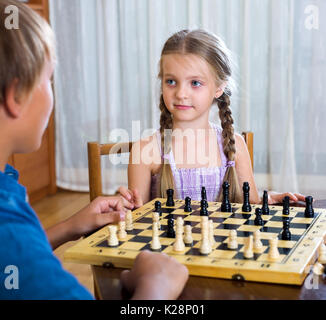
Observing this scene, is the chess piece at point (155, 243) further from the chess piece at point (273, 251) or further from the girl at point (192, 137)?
the girl at point (192, 137)

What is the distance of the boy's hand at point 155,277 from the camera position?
0.86 m

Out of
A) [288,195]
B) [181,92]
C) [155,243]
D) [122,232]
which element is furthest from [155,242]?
[181,92]

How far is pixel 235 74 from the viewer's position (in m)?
3.70

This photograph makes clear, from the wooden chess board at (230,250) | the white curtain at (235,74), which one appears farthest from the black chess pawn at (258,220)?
the white curtain at (235,74)

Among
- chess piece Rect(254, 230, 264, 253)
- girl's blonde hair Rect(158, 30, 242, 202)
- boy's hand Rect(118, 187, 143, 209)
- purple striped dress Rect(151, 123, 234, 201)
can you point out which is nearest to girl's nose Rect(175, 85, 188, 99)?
girl's blonde hair Rect(158, 30, 242, 202)

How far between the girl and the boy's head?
86cm

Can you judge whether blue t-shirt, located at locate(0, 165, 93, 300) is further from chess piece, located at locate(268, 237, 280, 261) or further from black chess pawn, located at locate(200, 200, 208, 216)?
black chess pawn, located at locate(200, 200, 208, 216)

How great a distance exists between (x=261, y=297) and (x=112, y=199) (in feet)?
2.15

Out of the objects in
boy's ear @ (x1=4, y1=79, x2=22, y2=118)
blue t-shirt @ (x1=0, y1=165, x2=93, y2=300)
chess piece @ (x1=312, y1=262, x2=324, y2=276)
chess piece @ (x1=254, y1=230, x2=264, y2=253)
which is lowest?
chess piece @ (x1=312, y1=262, x2=324, y2=276)

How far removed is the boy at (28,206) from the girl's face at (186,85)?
847mm

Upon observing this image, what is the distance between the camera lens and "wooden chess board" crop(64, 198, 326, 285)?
924 mm

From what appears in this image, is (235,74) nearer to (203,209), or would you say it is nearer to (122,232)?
(203,209)

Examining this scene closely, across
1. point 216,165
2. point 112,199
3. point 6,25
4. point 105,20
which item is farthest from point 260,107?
point 6,25

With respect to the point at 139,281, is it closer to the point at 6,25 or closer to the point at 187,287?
the point at 187,287
